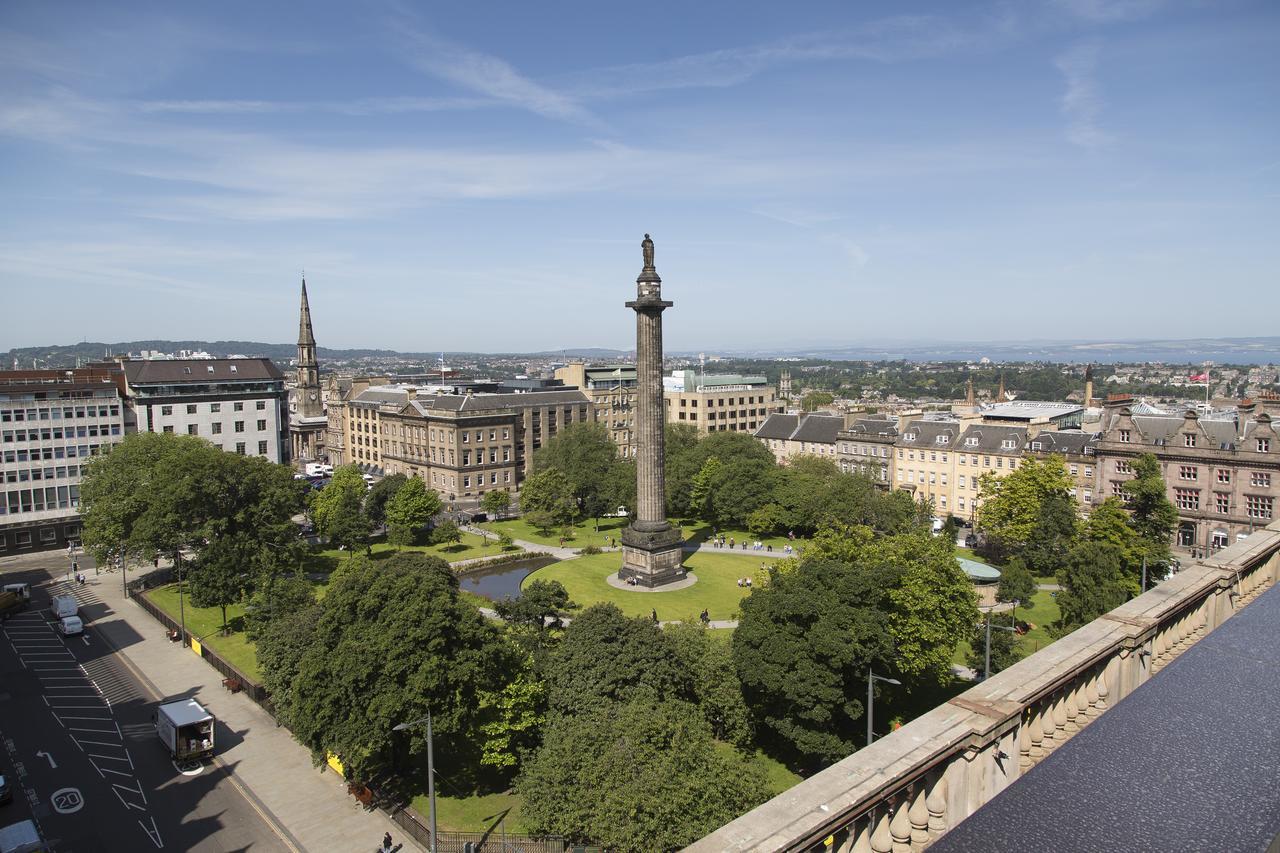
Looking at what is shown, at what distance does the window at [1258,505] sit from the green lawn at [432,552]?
216 feet

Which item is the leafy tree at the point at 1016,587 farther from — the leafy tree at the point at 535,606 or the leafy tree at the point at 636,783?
the leafy tree at the point at 636,783

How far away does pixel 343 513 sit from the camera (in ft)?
243

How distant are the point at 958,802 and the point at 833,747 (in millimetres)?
23775

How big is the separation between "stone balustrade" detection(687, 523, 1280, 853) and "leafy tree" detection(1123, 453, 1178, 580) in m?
48.9

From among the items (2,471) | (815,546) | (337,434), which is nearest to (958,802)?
(815,546)

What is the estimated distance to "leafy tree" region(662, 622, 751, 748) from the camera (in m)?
34.7

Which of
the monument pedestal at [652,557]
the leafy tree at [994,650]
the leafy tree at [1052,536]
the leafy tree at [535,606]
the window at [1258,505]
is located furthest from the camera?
the window at [1258,505]

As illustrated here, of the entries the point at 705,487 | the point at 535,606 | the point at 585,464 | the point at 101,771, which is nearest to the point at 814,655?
the point at 535,606

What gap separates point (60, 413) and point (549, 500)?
47655mm

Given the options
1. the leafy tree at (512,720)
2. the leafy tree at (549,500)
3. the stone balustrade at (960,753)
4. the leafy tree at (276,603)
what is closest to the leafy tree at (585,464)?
the leafy tree at (549,500)

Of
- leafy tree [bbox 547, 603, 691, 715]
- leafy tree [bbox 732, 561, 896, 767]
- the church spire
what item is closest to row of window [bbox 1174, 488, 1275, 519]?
leafy tree [bbox 732, 561, 896, 767]

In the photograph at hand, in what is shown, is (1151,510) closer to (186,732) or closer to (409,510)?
(409,510)

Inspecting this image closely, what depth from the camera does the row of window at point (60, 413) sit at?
75.0 meters

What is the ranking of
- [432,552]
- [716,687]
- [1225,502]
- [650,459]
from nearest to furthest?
[716,687], [650,459], [1225,502], [432,552]
